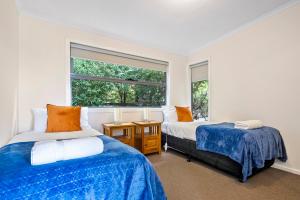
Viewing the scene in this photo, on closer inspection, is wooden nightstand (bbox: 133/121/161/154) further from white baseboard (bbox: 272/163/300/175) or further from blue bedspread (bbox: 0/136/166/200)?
white baseboard (bbox: 272/163/300/175)

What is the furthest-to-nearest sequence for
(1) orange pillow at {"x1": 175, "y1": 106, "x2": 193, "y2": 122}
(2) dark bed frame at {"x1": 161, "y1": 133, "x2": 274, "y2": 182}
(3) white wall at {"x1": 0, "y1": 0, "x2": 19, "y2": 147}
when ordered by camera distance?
(1) orange pillow at {"x1": 175, "y1": 106, "x2": 193, "y2": 122}
(2) dark bed frame at {"x1": 161, "y1": 133, "x2": 274, "y2": 182}
(3) white wall at {"x1": 0, "y1": 0, "x2": 19, "y2": 147}

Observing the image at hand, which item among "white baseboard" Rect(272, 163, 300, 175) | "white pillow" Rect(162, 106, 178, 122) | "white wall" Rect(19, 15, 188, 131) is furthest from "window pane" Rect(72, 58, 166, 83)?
"white baseboard" Rect(272, 163, 300, 175)

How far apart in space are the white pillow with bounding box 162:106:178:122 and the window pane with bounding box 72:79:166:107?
39cm

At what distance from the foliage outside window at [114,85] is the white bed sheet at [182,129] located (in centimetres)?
77

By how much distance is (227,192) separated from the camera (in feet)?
5.89

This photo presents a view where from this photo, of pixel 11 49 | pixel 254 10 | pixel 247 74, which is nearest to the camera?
pixel 11 49

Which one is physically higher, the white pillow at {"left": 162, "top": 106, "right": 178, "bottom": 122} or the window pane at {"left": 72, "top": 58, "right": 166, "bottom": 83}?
the window pane at {"left": 72, "top": 58, "right": 166, "bottom": 83}

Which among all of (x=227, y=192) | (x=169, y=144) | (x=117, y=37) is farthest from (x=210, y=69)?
(x=227, y=192)

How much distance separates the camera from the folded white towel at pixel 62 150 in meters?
0.99

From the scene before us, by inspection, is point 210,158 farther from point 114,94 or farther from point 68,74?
point 68,74

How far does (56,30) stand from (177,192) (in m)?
3.15

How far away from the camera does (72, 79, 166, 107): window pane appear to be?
3049 millimetres

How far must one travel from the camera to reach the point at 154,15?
102 inches

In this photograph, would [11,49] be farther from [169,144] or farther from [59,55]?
[169,144]
